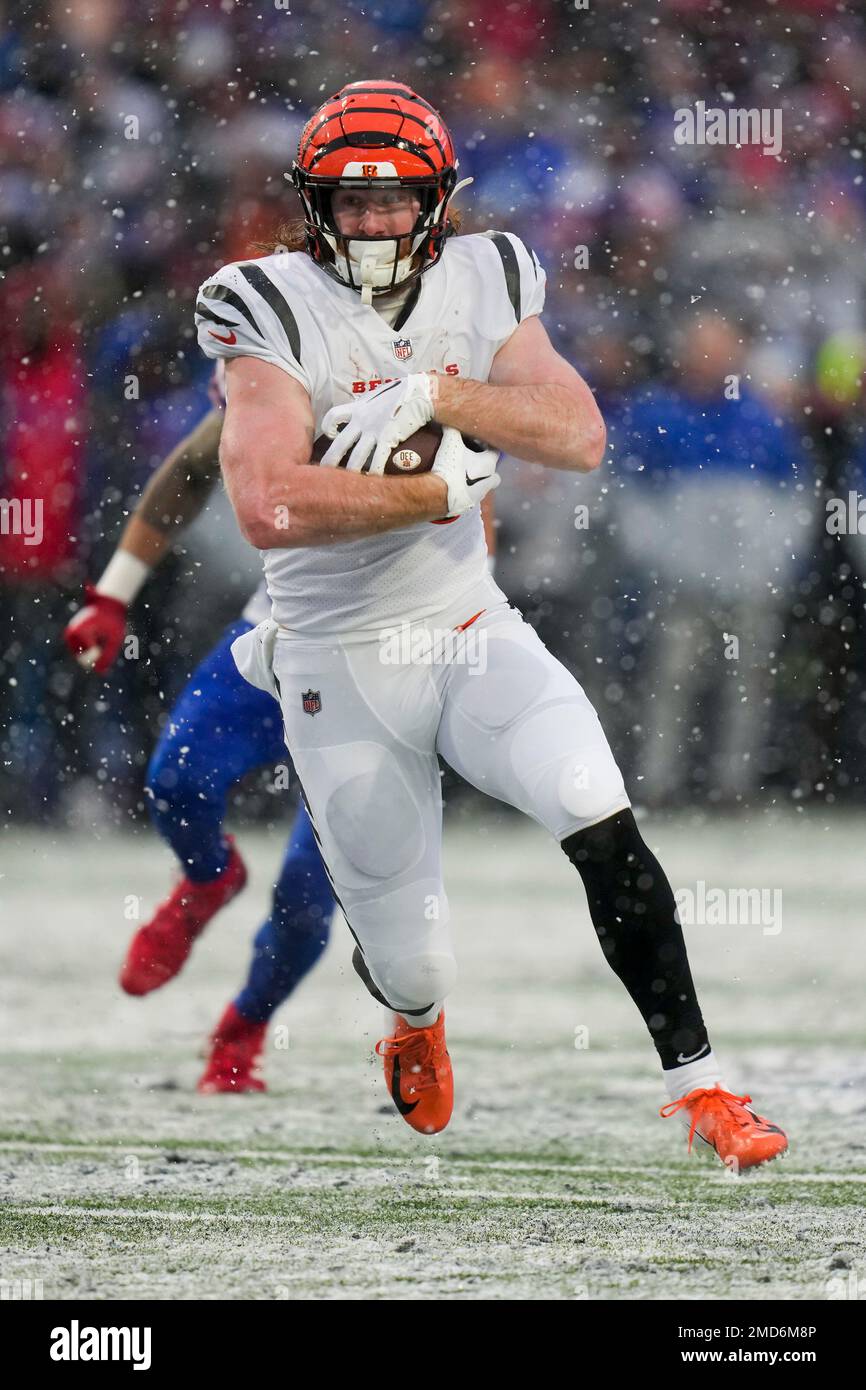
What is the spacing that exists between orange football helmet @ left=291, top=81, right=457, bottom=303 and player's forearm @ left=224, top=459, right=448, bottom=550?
385mm

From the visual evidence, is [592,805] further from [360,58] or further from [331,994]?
[360,58]

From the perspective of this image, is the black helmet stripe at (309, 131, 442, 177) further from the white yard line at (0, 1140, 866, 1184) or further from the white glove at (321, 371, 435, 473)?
the white yard line at (0, 1140, 866, 1184)

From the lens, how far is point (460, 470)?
114 inches

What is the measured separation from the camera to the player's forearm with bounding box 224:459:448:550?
9.37ft

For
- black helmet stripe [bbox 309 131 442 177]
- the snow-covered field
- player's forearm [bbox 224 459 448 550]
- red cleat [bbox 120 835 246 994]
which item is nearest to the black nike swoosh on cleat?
the snow-covered field

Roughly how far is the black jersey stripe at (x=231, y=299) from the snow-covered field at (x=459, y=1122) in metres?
1.42

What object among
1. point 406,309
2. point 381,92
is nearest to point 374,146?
point 381,92

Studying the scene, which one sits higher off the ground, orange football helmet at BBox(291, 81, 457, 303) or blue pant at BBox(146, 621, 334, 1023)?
orange football helmet at BBox(291, 81, 457, 303)

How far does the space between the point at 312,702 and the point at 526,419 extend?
604 millimetres

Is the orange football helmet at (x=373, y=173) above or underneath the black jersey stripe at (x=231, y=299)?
above

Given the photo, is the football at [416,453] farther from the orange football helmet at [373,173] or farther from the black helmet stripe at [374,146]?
the black helmet stripe at [374,146]

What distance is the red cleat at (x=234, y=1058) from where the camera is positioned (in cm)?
428

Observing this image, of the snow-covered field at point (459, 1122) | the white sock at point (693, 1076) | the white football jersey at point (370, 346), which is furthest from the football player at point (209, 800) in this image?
the white sock at point (693, 1076)

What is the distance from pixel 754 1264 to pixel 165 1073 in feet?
6.81
